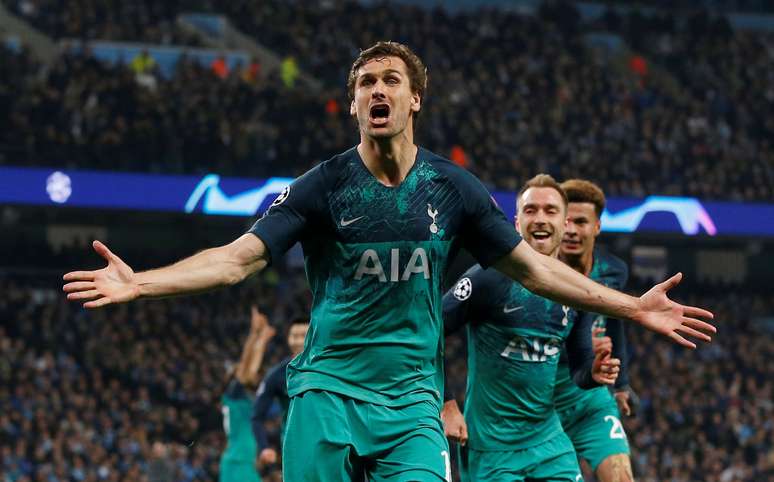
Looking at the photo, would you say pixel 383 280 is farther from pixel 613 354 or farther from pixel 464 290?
pixel 613 354

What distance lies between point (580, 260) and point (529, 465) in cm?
182

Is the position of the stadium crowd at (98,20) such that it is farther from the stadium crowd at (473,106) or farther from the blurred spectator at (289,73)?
the blurred spectator at (289,73)

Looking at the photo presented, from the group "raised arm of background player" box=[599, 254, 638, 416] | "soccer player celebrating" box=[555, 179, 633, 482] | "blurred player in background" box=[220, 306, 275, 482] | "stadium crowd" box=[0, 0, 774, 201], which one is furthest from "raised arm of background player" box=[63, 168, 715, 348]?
"stadium crowd" box=[0, 0, 774, 201]

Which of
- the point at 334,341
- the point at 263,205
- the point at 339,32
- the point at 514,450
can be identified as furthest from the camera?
the point at 339,32

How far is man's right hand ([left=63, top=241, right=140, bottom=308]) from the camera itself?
160 inches

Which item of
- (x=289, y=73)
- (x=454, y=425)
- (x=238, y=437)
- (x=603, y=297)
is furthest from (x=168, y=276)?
(x=289, y=73)

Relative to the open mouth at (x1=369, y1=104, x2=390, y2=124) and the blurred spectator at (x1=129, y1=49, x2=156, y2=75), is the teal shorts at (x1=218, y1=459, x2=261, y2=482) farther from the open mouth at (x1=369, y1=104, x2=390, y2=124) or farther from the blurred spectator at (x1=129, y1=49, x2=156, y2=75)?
the blurred spectator at (x1=129, y1=49, x2=156, y2=75)

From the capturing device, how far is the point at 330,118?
2566 cm

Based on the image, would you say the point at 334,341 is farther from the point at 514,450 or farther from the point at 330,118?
the point at 330,118

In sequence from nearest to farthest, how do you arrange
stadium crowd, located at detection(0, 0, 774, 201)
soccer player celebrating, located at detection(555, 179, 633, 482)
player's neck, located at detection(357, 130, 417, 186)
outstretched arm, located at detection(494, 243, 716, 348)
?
1. outstretched arm, located at detection(494, 243, 716, 348)
2. player's neck, located at detection(357, 130, 417, 186)
3. soccer player celebrating, located at detection(555, 179, 633, 482)
4. stadium crowd, located at detection(0, 0, 774, 201)

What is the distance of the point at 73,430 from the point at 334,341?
14.7 m

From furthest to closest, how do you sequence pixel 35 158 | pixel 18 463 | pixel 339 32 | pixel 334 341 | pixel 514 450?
pixel 339 32, pixel 35 158, pixel 18 463, pixel 514 450, pixel 334 341

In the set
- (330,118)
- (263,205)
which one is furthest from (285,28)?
(263,205)

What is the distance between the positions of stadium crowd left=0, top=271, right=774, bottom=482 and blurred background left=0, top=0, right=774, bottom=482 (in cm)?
5
